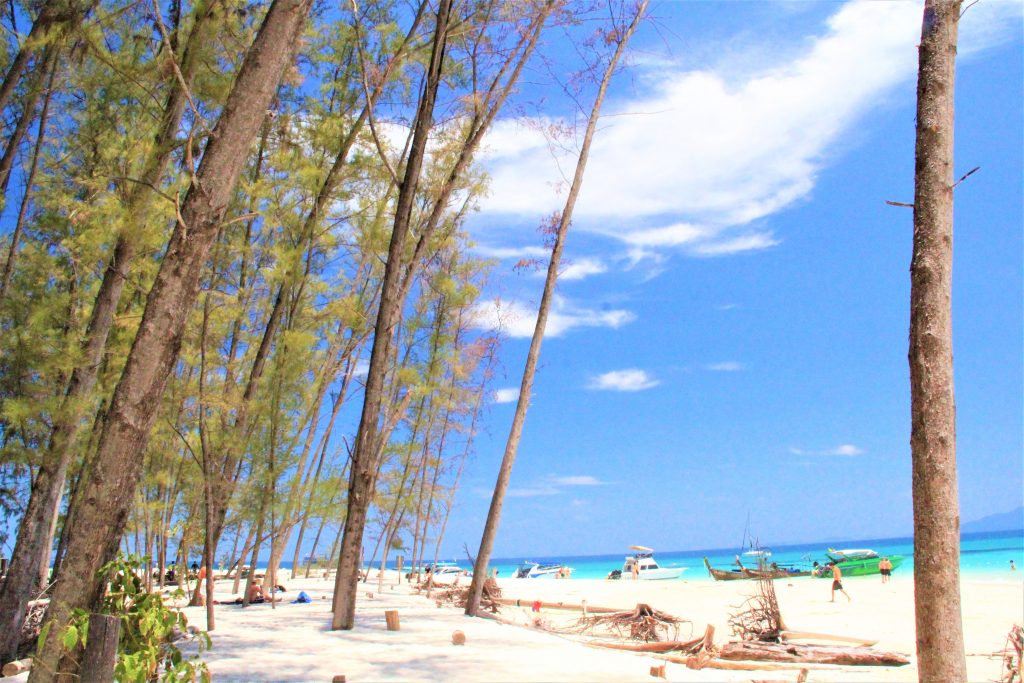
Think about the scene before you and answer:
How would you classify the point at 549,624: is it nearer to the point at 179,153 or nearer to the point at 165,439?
the point at 165,439

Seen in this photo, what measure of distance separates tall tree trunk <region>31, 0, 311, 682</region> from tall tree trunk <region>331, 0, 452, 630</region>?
352cm

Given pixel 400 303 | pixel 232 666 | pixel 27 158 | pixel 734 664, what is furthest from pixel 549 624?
pixel 27 158

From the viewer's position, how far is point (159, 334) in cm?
342

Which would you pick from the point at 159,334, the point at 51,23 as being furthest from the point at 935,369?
the point at 51,23

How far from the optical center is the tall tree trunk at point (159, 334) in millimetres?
3199

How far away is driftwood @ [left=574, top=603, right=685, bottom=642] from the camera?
8.85m

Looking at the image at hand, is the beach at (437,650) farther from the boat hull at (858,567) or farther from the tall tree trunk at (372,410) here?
the boat hull at (858,567)

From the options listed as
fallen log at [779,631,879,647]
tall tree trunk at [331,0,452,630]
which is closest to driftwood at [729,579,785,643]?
fallen log at [779,631,879,647]

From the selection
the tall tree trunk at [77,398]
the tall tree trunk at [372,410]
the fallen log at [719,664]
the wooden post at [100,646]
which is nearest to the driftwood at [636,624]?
the fallen log at [719,664]

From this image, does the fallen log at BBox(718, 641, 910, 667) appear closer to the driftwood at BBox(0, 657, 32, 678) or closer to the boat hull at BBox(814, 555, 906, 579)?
the driftwood at BBox(0, 657, 32, 678)

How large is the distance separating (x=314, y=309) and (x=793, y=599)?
13.5 m

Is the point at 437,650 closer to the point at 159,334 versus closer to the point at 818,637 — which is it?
the point at 159,334

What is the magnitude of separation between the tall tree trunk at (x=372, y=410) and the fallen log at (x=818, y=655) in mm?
3633

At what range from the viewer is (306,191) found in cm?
857
